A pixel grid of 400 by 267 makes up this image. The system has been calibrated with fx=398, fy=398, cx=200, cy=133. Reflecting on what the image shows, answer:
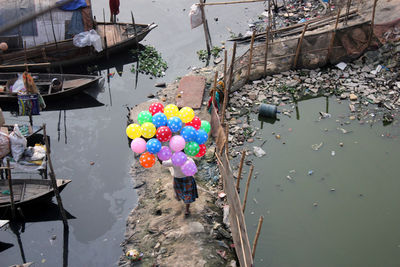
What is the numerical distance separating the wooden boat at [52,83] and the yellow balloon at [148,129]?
563 centimetres

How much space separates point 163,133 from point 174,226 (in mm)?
2231

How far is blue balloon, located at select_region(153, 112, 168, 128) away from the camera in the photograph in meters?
7.06

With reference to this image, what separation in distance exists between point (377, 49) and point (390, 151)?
3889 millimetres

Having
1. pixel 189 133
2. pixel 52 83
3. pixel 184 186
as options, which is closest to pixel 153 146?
pixel 189 133

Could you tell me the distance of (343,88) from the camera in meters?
11.8

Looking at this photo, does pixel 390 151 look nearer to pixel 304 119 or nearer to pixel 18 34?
pixel 304 119

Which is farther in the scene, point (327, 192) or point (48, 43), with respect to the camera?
point (48, 43)

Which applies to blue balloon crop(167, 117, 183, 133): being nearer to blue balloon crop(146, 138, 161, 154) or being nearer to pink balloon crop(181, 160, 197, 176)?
blue balloon crop(146, 138, 161, 154)

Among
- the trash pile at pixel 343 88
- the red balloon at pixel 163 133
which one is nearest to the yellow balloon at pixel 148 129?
the red balloon at pixel 163 133

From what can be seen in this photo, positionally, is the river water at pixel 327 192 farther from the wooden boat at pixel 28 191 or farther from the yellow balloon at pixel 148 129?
the wooden boat at pixel 28 191

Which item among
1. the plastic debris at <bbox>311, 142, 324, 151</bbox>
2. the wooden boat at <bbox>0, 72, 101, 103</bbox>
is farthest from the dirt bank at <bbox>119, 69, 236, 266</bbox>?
the wooden boat at <bbox>0, 72, 101, 103</bbox>

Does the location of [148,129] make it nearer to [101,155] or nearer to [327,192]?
[101,155]

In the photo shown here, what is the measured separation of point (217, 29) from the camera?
1503 cm

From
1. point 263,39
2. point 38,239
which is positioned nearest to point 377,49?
point 263,39
